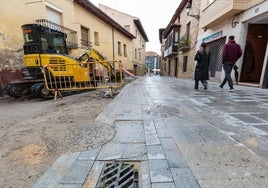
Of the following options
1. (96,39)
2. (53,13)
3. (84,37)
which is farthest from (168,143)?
(96,39)

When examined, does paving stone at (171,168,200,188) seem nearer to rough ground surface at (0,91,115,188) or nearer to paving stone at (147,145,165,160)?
paving stone at (147,145,165,160)

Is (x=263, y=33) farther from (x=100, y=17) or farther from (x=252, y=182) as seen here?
(x=100, y=17)

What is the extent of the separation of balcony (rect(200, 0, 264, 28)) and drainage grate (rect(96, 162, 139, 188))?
308 inches

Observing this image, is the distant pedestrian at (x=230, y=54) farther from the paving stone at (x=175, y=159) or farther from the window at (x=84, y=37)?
the window at (x=84, y=37)

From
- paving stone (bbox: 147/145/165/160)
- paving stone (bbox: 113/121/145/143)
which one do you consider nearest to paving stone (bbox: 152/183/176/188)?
paving stone (bbox: 147/145/165/160)

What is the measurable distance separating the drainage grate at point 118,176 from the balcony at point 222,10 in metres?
7.82

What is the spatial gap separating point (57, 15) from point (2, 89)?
16.3 ft

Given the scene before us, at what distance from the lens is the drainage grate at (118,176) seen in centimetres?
133

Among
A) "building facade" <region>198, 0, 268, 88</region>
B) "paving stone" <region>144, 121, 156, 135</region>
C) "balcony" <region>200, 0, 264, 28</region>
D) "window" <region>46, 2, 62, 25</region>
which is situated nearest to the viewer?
"paving stone" <region>144, 121, 156, 135</region>

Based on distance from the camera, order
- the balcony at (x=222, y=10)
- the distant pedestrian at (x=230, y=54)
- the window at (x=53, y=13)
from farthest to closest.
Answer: the window at (x=53, y=13), the balcony at (x=222, y=10), the distant pedestrian at (x=230, y=54)

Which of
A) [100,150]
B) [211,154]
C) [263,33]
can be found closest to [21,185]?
[100,150]

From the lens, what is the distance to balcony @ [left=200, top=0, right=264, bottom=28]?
6.74 meters

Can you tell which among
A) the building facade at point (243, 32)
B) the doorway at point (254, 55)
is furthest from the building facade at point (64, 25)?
the doorway at point (254, 55)

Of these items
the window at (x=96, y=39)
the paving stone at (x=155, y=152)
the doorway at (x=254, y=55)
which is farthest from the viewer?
the window at (x=96, y=39)
